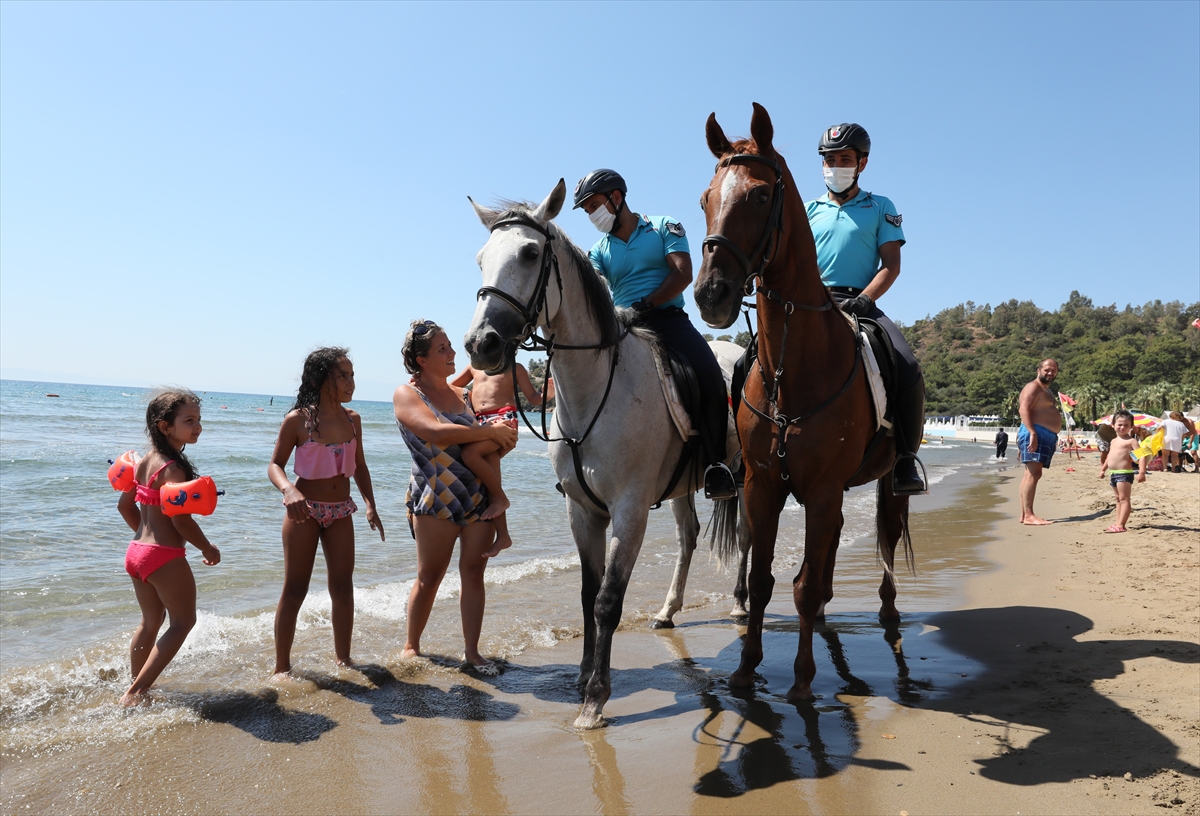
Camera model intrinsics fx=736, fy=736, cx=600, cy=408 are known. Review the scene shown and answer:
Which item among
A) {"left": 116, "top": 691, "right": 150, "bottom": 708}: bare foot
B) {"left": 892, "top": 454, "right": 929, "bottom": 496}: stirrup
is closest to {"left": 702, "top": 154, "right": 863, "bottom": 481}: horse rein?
{"left": 892, "top": 454, "right": 929, "bottom": 496}: stirrup

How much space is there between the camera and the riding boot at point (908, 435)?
4.78 metres

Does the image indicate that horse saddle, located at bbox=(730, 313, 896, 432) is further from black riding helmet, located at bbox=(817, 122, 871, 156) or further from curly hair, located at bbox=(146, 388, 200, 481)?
curly hair, located at bbox=(146, 388, 200, 481)

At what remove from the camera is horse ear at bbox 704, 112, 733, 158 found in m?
3.96

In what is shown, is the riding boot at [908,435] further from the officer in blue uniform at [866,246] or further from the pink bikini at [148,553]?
the pink bikini at [148,553]

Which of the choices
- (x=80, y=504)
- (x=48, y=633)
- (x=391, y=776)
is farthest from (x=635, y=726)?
(x=80, y=504)

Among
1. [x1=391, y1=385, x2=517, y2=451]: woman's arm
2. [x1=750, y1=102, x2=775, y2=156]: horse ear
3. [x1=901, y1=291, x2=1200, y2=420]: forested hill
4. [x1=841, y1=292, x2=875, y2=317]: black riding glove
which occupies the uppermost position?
[x1=901, y1=291, x2=1200, y2=420]: forested hill

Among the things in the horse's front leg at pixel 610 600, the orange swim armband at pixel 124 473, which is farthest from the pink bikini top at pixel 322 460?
the horse's front leg at pixel 610 600

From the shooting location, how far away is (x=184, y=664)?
506cm

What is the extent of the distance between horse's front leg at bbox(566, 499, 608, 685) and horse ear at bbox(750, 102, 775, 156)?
2.24 metres

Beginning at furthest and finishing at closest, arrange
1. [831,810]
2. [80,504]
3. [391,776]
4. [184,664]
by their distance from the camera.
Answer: [80,504] → [184,664] → [391,776] → [831,810]

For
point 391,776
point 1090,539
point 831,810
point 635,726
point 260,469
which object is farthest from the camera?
point 260,469

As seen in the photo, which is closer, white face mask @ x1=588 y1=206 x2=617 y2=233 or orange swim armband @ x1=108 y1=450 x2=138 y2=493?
orange swim armband @ x1=108 y1=450 x2=138 y2=493

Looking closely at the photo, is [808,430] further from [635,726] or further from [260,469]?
[260,469]

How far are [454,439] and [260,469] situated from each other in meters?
17.6
